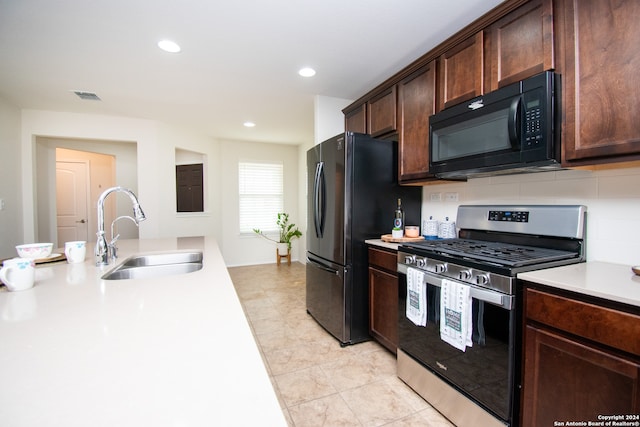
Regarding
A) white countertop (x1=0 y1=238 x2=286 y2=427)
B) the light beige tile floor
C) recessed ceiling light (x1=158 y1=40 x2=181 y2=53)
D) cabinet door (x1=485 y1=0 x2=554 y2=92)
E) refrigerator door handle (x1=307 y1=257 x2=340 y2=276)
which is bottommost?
the light beige tile floor

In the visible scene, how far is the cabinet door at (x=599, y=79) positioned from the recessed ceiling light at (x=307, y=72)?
1.78m

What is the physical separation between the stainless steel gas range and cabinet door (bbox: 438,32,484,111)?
2.63 ft

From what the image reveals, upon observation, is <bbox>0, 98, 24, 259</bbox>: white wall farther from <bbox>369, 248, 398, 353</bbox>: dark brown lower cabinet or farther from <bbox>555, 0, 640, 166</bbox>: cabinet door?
<bbox>555, 0, 640, 166</bbox>: cabinet door

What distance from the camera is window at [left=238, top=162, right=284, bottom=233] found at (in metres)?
5.65

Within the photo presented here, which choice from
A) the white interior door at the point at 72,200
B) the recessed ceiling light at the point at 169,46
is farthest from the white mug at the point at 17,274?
Result: the white interior door at the point at 72,200

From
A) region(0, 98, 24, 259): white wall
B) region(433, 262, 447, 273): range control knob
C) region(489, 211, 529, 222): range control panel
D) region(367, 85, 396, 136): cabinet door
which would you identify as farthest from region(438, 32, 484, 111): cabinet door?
region(0, 98, 24, 259): white wall

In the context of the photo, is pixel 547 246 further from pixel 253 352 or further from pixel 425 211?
pixel 253 352

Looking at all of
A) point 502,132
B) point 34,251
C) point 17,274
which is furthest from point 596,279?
point 34,251

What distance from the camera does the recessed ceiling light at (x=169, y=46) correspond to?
2.17 m

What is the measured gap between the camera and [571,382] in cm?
112

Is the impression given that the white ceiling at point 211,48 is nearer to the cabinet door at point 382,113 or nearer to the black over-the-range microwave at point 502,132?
the cabinet door at point 382,113

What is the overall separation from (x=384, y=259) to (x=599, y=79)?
1.55 m

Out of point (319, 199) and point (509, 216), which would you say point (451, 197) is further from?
point (319, 199)

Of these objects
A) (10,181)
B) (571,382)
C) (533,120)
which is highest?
(533,120)
